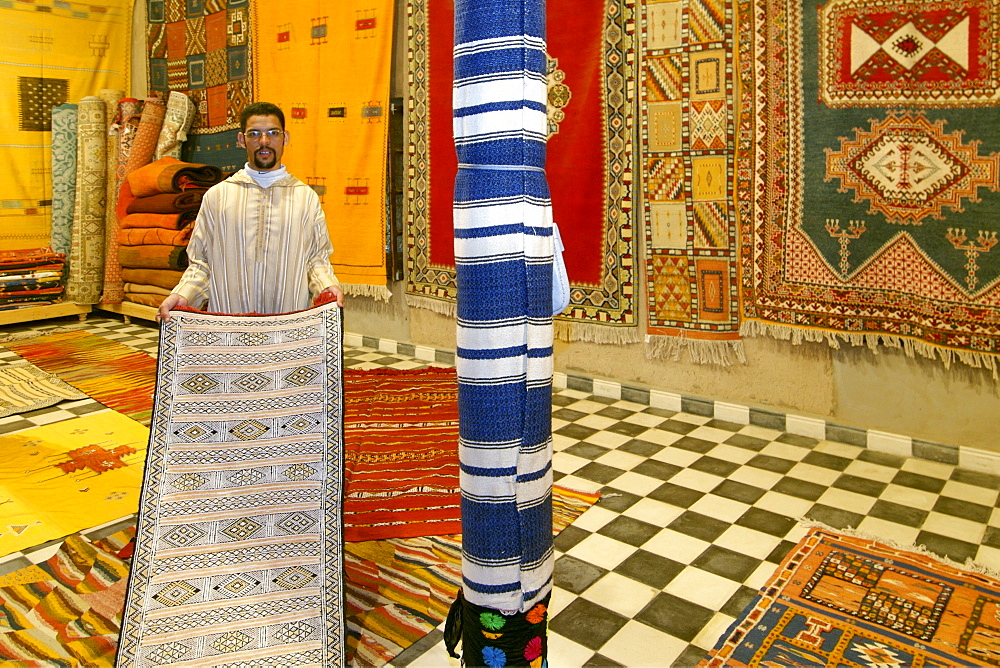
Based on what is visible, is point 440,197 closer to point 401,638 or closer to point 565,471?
point 565,471

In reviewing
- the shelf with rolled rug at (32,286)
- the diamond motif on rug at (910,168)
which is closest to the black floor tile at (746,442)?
the diamond motif on rug at (910,168)

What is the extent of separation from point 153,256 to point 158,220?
305 millimetres

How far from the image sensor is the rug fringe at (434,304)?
525 centimetres

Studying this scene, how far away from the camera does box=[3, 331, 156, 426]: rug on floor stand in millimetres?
4676

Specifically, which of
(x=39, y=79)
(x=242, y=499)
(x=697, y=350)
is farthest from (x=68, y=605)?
(x=39, y=79)

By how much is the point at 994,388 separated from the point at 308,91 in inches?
190

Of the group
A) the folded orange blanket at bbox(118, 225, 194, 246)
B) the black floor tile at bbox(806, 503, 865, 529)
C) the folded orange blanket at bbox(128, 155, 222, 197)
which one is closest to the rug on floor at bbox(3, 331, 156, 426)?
the folded orange blanket at bbox(118, 225, 194, 246)

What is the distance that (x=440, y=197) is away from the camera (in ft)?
16.9

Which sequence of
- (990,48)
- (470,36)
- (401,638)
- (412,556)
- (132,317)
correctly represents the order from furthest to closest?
(132,317), (990,48), (412,556), (401,638), (470,36)

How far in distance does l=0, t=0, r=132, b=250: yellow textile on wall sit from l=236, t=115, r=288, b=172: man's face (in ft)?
18.4

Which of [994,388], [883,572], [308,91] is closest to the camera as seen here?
[883,572]

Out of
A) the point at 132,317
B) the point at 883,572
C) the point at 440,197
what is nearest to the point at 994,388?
the point at 883,572

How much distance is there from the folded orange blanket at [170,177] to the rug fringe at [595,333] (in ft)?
11.5

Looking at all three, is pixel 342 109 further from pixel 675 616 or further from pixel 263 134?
pixel 675 616
